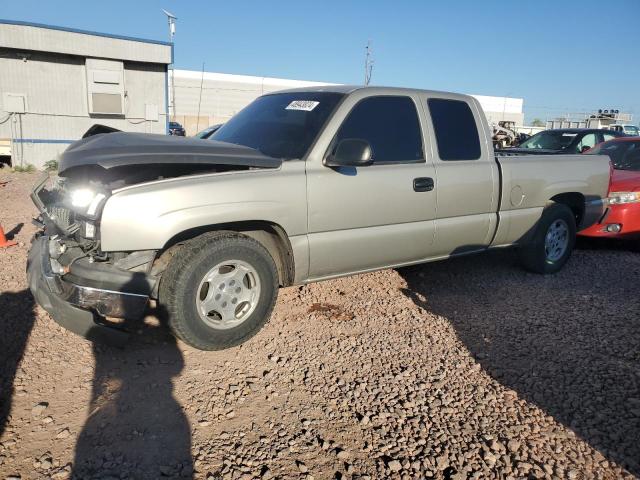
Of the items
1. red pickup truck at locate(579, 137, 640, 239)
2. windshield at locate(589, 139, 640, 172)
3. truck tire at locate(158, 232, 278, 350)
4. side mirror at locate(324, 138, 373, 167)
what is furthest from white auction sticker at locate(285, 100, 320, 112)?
Result: windshield at locate(589, 139, 640, 172)

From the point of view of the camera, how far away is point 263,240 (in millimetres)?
3965

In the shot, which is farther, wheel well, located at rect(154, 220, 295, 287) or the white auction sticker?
the white auction sticker

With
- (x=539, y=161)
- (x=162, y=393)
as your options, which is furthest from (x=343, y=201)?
(x=539, y=161)

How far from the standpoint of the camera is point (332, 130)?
4055 mm

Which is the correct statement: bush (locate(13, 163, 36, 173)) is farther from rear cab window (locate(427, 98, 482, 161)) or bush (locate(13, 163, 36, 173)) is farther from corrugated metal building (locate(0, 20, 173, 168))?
rear cab window (locate(427, 98, 482, 161))

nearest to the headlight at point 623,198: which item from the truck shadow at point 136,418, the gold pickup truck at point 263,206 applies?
the gold pickup truck at point 263,206

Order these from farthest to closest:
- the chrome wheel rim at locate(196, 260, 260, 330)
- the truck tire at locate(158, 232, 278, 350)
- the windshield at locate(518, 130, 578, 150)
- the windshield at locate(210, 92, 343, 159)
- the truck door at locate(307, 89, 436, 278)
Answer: the windshield at locate(518, 130, 578, 150) → the windshield at locate(210, 92, 343, 159) → the truck door at locate(307, 89, 436, 278) → the chrome wheel rim at locate(196, 260, 260, 330) → the truck tire at locate(158, 232, 278, 350)

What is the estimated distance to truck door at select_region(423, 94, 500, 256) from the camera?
184 inches

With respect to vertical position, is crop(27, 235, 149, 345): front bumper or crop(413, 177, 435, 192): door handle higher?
crop(413, 177, 435, 192): door handle

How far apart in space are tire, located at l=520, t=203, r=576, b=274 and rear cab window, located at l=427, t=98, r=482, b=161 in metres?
1.26

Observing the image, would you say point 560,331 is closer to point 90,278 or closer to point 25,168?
point 90,278

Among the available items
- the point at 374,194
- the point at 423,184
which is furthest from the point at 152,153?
the point at 423,184

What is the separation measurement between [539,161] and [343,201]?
2598 mm

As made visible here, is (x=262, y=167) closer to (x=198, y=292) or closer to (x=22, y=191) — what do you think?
(x=198, y=292)
